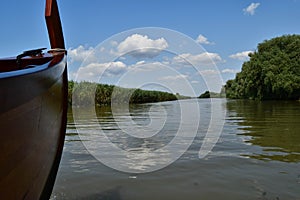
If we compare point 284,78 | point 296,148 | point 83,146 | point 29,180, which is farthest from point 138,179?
point 284,78

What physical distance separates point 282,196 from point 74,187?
262cm

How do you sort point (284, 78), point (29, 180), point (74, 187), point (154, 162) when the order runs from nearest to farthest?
point (29, 180)
point (74, 187)
point (154, 162)
point (284, 78)

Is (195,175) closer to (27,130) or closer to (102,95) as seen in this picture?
(27,130)

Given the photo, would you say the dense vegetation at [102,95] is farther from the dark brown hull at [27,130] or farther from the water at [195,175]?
the dark brown hull at [27,130]

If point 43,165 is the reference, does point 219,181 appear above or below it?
below

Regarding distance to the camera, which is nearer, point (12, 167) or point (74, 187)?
point (12, 167)

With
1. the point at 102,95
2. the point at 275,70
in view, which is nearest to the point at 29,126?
the point at 102,95

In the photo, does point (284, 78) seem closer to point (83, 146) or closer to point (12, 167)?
point (83, 146)

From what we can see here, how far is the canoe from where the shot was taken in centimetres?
159

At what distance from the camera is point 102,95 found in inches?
1417

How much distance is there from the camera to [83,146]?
23.0 feet

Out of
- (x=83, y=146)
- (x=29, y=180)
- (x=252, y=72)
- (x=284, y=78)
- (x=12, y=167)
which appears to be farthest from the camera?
(x=252, y=72)

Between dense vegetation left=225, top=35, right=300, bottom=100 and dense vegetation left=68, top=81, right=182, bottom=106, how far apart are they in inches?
449

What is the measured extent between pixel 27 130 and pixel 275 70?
3909 cm
